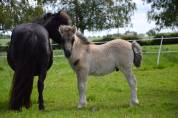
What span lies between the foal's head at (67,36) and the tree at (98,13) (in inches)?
1760

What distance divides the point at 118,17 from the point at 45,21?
47.4 metres

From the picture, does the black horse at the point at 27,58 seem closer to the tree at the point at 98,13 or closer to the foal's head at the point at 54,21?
the foal's head at the point at 54,21

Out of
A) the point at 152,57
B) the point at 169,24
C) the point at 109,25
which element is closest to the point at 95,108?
the point at 169,24

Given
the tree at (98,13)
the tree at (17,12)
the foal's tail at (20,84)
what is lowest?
the tree at (98,13)

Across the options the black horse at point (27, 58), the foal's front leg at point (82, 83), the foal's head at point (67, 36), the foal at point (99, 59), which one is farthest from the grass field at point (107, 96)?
the foal's head at point (67, 36)

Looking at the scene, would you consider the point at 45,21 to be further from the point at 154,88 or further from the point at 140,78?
the point at 140,78

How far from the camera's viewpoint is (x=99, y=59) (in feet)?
34.4

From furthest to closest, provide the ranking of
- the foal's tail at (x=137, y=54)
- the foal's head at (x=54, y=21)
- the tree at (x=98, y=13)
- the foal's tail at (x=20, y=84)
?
the tree at (x=98, y=13) < the foal's tail at (x=137, y=54) < the foal's head at (x=54, y=21) < the foal's tail at (x=20, y=84)

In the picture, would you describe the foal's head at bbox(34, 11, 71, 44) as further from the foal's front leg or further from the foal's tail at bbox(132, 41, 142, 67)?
the foal's tail at bbox(132, 41, 142, 67)

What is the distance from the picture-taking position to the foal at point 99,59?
1022 cm

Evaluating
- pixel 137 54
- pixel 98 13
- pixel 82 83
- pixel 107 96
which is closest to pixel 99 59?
pixel 82 83

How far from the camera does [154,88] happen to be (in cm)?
1474

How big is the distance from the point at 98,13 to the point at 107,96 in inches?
1743

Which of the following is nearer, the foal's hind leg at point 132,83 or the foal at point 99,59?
the foal at point 99,59
